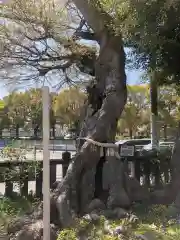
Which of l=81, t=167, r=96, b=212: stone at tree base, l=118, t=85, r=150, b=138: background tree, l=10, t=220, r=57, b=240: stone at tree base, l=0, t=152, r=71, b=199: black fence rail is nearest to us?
l=10, t=220, r=57, b=240: stone at tree base

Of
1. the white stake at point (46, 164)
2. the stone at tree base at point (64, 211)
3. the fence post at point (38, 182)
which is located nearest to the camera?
the white stake at point (46, 164)

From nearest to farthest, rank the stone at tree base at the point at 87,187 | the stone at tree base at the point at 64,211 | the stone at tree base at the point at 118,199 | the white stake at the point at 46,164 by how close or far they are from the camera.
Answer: the white stake at the point at 46,164
the stone at tree base at the point at 64,211
the stone at tree base at the point at 118,199
the stone at tree base at the point at 87,187

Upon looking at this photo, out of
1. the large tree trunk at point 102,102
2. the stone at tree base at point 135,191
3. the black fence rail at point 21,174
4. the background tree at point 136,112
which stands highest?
the background tree at point 136,112

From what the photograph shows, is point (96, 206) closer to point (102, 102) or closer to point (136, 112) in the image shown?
point (102, 102)

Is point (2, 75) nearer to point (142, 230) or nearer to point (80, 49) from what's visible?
point (80, 49)

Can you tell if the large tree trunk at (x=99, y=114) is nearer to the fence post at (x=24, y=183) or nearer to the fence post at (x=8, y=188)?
the fence post at (x=24, y=183)

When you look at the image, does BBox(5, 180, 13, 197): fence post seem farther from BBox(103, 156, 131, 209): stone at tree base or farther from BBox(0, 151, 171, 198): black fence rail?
BBox(103, 156, 131, 209): stone at tree base

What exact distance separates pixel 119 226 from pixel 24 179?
4.08 meters

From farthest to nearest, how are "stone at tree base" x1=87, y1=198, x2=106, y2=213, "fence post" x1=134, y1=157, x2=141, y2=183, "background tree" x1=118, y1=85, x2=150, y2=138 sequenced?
"background tree" x1=118, y1=85, x2=150, y2=138, "fence post" x1=134, y1=157, x2=141, y2=183, "stone at tree base" x1=87, y1=198, x2=106, y2=213

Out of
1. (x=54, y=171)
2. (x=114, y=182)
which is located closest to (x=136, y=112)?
(x=54, y=171)

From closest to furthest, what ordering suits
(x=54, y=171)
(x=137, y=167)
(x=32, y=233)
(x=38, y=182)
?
(x=32, y=233)
(x=38, y=182)
(x=54, y=171)
(x=137, y=167)

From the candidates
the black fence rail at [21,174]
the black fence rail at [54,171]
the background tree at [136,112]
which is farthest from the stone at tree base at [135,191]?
the background tree at [136,112]

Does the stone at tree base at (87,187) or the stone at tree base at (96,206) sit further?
the stone at tree base at (87,187)

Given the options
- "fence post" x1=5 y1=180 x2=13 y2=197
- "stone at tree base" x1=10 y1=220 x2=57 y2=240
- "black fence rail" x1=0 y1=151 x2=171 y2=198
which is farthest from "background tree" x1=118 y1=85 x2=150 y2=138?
"stone at tree base" x1=10 y1=220 x2=57 y2=240
